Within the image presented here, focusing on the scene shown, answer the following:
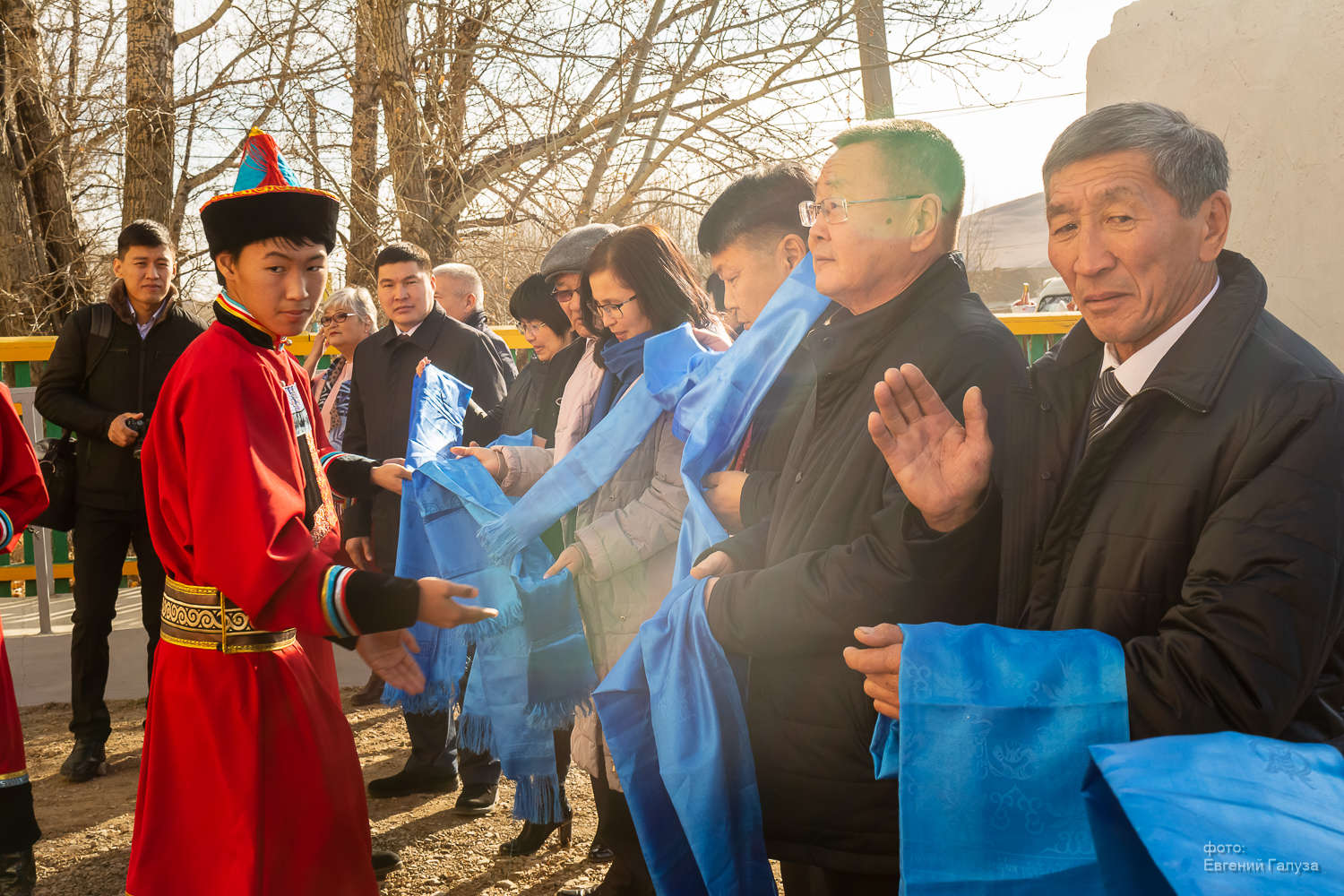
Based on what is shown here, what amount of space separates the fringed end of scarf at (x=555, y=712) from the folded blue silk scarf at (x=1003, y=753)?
1873mm

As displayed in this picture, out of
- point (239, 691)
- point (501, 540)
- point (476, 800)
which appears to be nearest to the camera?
point (239, 691)

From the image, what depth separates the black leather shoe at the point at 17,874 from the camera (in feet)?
9.43

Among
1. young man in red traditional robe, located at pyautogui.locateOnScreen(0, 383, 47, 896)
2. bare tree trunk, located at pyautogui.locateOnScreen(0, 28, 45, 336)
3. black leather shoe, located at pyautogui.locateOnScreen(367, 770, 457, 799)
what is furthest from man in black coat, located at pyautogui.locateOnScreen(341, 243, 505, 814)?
bare tree trunk, located at pyautogui.locateOnScreen(0, 28, 45, 336)

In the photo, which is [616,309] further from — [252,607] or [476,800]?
[476,800]

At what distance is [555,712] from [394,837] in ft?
3.78

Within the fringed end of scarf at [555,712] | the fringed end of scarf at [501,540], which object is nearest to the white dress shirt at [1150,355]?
the fringed end of scarf at [501,540]

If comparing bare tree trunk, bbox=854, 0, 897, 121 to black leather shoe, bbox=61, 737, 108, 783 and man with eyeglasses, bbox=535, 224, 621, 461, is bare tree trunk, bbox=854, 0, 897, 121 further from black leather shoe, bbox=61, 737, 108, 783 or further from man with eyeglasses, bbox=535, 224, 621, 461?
black leather shoe, bbox=61, 737, 108, 783

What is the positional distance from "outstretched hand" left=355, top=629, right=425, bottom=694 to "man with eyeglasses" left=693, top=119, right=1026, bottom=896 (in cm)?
74

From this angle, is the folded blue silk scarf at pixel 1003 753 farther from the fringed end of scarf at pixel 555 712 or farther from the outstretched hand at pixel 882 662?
the fringed end of scarf at pixel 555 712

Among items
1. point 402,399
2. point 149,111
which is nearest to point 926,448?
Result: point 402,399

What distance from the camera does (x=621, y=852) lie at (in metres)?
3.00

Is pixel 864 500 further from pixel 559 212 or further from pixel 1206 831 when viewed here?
pixel 559 212

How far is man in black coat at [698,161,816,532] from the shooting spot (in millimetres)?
2330

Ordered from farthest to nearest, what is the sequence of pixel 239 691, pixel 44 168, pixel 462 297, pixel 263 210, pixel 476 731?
pixel 44 168 < pixel 462 297 < pixel 476 731 < pixel 263 210 < pixel 239 691
